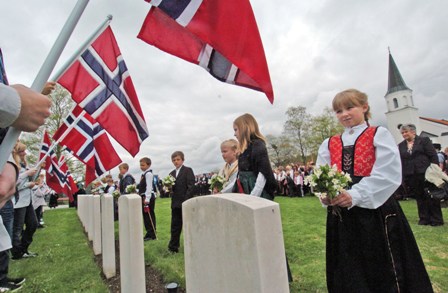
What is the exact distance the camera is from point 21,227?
604 cm

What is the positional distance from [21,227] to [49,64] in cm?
602

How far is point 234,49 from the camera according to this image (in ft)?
6.29

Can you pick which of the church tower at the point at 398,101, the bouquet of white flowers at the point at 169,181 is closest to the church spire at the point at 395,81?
the church tower at the point at 398,101

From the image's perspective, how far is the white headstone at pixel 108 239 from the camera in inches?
202

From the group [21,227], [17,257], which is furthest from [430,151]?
[17,257]

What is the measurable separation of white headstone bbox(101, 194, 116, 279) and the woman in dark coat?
681cm

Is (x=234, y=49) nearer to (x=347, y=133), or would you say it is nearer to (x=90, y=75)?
(x=347, y=133)

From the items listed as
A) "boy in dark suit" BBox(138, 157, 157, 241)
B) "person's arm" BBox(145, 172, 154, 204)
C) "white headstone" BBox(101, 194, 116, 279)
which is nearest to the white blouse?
"white headstone" BBox(101, 194, 116, 279)

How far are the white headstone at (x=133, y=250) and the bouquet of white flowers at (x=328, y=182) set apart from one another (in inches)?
91.2

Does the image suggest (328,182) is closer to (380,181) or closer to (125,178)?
(380,181)

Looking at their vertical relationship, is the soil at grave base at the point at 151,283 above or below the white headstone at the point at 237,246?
below

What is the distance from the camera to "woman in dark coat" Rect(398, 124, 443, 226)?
22.2 ft

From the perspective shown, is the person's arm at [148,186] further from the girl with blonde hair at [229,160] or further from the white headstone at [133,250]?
the white headstone at [133,250]

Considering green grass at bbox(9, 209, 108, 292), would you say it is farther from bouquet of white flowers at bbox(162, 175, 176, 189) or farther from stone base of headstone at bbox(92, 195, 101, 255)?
bouquet of white flowers at bbox(162, 175, 176, 189)
